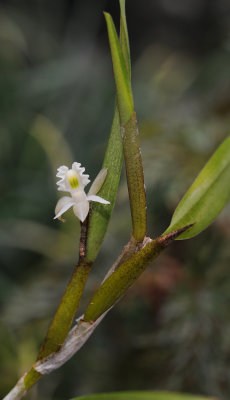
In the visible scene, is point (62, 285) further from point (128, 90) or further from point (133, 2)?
point (133, 2)

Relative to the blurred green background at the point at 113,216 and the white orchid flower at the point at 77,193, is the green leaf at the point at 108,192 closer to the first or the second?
the white orchid flower at the point at 77,193

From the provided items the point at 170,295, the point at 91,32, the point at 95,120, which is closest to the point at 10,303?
the point at 170,295

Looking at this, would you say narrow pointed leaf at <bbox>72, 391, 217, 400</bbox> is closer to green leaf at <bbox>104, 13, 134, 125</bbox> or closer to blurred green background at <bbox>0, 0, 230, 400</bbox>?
green leaf at <bbox>104, 13, 134, 125</bbox>

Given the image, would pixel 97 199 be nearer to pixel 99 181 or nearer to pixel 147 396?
pixel 99 181

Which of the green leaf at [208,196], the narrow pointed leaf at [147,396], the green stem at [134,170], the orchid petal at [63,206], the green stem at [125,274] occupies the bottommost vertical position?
the narrow pointed leaf at [147,396]

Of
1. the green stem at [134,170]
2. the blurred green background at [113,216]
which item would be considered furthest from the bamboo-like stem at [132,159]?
the blurred green background at [113,216]

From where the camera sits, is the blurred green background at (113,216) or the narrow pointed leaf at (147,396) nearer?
the narrow pointed leaf at (147,396)

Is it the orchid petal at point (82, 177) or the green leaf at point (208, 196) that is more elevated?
the orchid petal at point (82, 177)
